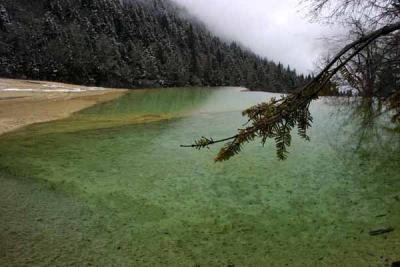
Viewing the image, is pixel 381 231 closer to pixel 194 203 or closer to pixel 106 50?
pixel 194 203

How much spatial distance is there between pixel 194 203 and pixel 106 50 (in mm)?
83096

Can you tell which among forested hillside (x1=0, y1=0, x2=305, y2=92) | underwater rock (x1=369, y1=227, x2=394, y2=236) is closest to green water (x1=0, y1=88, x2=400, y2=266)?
underwater rock (x1=369, y1=227, x2=394, y2=236)

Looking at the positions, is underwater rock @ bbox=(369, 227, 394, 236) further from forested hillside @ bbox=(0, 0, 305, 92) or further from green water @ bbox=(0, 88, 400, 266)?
forested hillside @ bbox=(0, 0, 305, 92)

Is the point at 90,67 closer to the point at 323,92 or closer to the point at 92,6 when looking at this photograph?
the point at 92,6

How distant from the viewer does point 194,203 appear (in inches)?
312

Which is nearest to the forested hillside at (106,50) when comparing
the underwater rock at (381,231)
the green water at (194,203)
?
the green water at (194,203)

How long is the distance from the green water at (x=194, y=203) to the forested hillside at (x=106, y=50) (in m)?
68.1

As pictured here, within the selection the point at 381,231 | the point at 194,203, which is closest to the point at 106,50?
the point at 194,203

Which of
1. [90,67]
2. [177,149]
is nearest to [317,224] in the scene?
[177,149]

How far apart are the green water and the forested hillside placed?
68.1 metres

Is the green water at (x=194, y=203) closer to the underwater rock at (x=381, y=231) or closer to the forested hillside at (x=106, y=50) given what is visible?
the underwater rock at (x=381, y=231)

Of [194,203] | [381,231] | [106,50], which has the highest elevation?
[106,50]

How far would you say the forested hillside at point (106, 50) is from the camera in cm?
7775

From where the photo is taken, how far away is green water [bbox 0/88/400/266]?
5844mm
